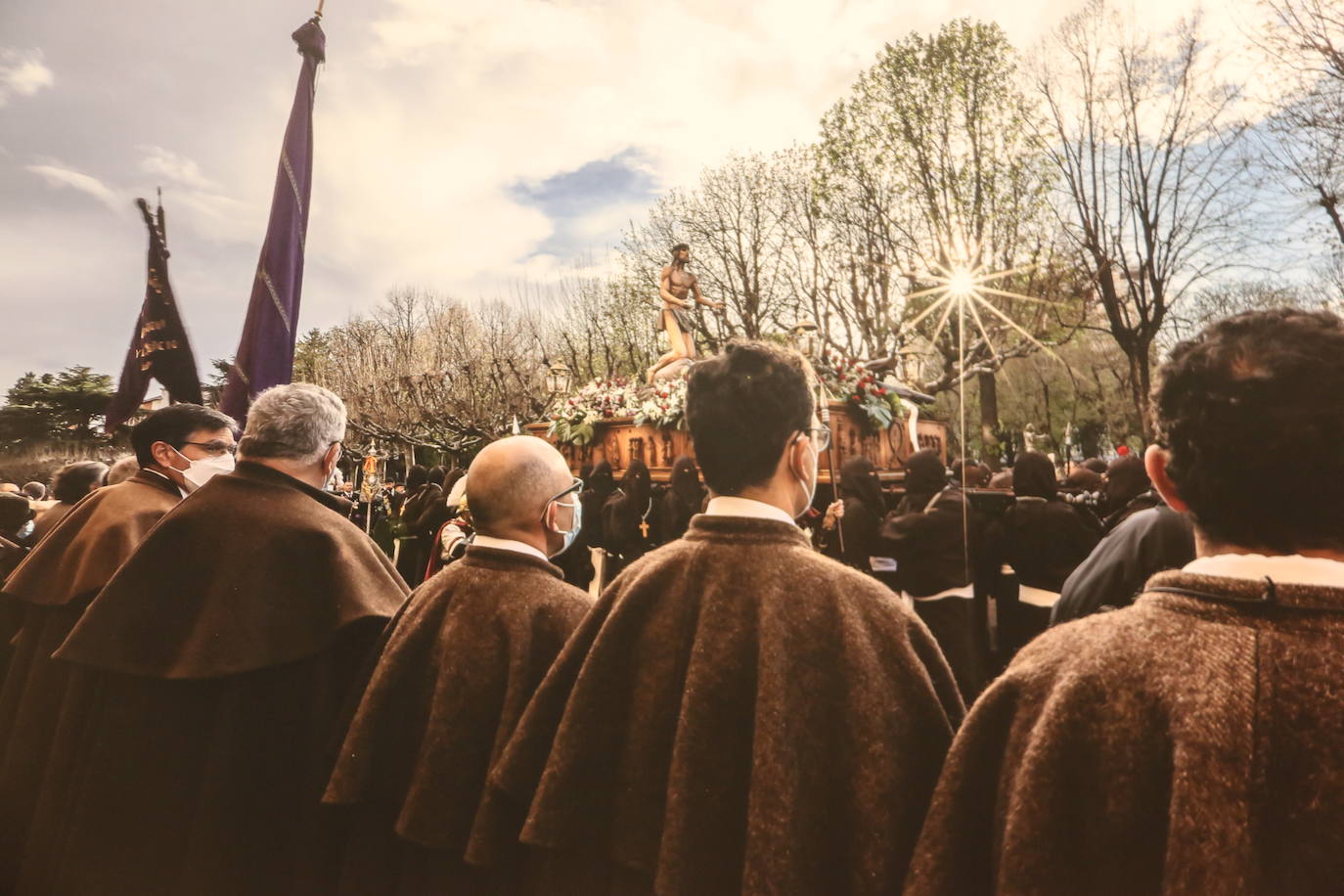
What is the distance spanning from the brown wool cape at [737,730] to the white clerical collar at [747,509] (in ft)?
0.08

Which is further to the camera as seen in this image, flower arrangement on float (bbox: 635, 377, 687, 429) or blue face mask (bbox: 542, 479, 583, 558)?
flower arrangement on float (bbox: 635, 377, 687, 429)

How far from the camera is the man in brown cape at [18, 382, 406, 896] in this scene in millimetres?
2551

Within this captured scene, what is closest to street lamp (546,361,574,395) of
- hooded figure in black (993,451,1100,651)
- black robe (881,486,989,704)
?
black robe (881,486,989,704)

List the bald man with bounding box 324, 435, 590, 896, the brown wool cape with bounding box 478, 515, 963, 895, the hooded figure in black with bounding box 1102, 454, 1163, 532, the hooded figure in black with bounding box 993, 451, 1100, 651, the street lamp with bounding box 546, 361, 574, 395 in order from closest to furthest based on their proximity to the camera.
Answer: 1. the brown wool cape with bounding box 478, 515, 963, 895
2. the bald man with bounding box 324, 435, 590, 896
3. the hooded figure in black with bounding box 1102, 454, 1163, 532
4. the hooded figure in black with bounding box 993, 451, 1100, 651
5. the street lamp with bounding box 546, 361, 574, 395

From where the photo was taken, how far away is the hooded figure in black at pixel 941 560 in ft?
17.0

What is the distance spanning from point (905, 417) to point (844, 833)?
936cm

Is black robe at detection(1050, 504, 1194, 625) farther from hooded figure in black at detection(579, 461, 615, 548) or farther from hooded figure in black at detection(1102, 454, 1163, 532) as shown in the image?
hooded figure in black at detection(579, 461, 615, 548)

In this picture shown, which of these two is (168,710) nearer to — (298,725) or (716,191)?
(298,725)

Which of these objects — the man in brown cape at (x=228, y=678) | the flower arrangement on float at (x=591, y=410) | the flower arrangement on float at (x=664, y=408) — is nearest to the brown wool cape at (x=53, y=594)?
the man in brown cape at (x=228, y=678)

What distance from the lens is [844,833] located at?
4.93 feet

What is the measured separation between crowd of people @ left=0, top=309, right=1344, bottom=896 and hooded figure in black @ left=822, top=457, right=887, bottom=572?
220cm

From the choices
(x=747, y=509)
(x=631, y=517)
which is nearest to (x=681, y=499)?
(x=631, y=517)

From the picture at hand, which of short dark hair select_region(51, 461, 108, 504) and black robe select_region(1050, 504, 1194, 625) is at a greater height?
short dark hair select_region(51, 461, 108, 504)

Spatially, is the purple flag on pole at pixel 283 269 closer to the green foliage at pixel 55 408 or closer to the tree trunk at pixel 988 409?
the tree trunk at pixel 988 409
